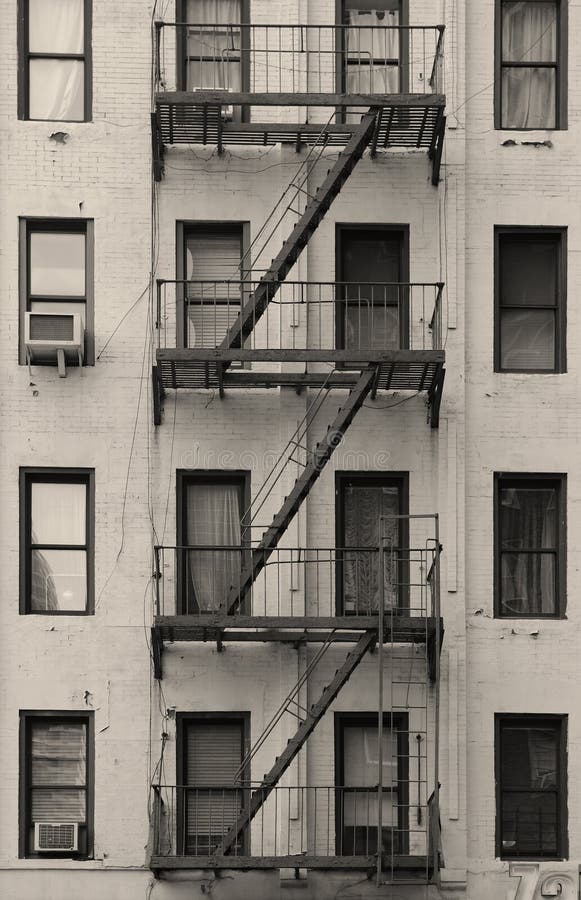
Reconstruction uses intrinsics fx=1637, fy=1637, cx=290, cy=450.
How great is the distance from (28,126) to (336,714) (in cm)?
837

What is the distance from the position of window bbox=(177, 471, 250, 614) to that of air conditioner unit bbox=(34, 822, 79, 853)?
301 centimetres

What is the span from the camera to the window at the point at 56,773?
1984 cm

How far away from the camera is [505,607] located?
2059 cm

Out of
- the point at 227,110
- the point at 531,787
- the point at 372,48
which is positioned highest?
the point at 372,48

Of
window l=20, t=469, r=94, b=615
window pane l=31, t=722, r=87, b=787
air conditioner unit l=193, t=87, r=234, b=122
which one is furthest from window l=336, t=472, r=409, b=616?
air conditioner unit l=193, t=87, r=234, b=122

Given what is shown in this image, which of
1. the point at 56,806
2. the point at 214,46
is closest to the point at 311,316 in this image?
the point at 214,46

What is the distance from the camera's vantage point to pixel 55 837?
19.6m

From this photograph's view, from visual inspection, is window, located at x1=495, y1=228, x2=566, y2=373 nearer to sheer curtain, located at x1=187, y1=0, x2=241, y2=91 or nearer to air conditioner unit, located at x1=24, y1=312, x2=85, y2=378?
sheer curtain, located at x1=187, y1=0, x2=241, y2=91

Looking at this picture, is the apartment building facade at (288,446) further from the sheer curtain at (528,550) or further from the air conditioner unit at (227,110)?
the air conditioner unit at (227,110)

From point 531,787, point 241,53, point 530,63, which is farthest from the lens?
point 530,63

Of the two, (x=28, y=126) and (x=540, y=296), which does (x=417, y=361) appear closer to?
(x=540, y=296)

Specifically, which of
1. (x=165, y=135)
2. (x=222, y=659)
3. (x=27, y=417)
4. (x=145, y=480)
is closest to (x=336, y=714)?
(x=222, y=659)

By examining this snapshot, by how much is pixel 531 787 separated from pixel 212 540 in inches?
197

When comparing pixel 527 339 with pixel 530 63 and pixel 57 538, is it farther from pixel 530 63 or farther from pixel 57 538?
pixel 57 538
